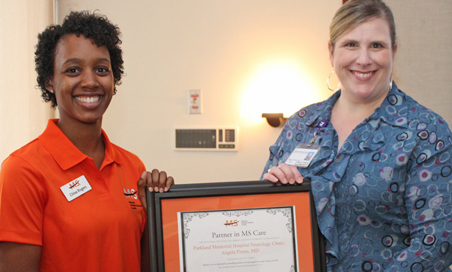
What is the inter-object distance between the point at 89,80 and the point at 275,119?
235 cm

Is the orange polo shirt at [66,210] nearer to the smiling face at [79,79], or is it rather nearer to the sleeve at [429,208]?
the smiling face at [79,79]

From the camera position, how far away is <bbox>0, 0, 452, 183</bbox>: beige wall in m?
3.06

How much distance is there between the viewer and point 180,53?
12.0 feet

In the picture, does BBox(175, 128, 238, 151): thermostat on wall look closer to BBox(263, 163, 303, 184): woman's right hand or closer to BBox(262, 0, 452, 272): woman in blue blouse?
BBox(262, 0, 452, 272): woman in blue blouse

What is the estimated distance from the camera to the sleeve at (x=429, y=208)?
1.25 meters

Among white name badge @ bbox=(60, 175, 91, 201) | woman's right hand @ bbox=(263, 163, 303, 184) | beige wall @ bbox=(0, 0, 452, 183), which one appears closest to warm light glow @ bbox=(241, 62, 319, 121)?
beige wall @ bbox=(0, 0, 452, 183)

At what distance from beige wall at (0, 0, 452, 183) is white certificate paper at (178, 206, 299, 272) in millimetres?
2208

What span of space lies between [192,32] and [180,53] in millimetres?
233

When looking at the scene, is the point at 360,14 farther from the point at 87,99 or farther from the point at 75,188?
the point at 75,188

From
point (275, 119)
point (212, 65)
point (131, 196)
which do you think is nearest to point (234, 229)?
point (131, 196)

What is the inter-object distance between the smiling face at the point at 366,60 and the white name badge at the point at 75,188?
1043mm

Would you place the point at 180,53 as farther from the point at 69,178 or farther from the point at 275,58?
Answer: the point at 69,178

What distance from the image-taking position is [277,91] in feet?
11.3

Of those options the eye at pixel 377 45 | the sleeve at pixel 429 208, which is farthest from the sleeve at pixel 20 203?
the eye at pixel 377 45
